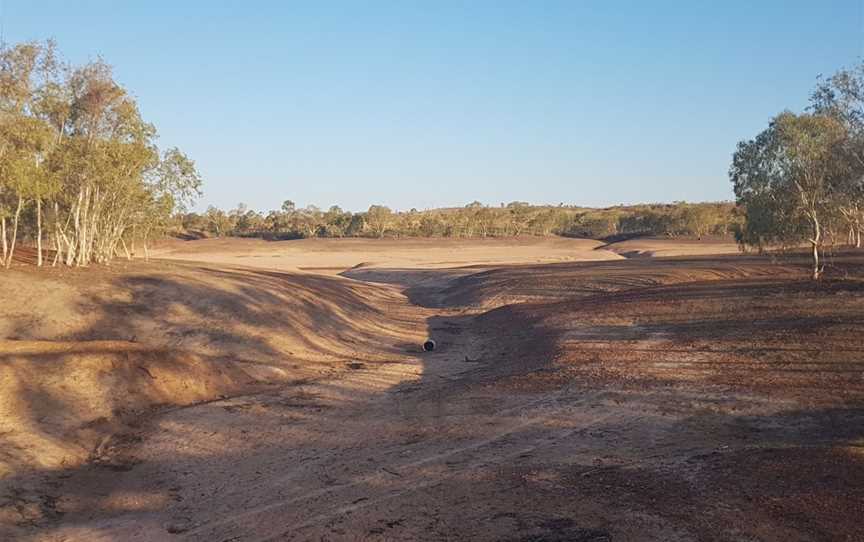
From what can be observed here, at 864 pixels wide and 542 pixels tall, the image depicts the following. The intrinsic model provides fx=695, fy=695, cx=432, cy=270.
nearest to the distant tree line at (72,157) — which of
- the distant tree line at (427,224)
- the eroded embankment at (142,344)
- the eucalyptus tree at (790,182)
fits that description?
the eroded embankment at (142,344)

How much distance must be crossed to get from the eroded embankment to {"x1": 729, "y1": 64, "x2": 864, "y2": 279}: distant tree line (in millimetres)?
15363

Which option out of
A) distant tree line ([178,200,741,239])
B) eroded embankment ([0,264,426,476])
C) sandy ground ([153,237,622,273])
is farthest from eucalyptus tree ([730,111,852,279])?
distant tree line ([178,200,741,239])

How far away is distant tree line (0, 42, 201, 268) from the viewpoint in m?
26.0

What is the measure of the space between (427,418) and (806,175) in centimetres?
2176

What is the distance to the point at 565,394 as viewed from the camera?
14.5 m

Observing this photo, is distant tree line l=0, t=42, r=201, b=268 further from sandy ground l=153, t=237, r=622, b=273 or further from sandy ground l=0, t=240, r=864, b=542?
sandy ground l=153, t=237, r=622, b=273

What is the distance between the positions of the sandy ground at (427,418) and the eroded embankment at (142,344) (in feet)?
0.26

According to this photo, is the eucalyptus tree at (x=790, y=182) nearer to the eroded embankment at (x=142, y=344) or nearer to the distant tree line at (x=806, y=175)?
the distant tree line at (x=806, y=175)

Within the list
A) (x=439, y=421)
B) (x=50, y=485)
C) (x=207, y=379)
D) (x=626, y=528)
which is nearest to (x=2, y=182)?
(x=207, y=379)

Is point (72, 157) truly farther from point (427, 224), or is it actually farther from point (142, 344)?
point (427, 224)

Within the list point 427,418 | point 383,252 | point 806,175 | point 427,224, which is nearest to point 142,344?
point 427,418

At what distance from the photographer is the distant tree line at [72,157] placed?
2598cm

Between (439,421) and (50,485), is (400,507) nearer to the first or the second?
(439,421)

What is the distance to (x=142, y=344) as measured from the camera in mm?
19297
